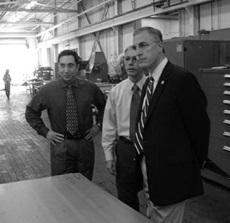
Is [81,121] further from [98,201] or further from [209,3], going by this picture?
[209,3]

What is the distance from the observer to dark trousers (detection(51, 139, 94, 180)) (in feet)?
6.81

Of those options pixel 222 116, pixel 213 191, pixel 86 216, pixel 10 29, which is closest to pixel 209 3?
pixel 222 116

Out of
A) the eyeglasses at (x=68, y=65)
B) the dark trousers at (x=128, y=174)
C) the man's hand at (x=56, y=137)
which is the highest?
the eyeglasses at (x=68, y=65)

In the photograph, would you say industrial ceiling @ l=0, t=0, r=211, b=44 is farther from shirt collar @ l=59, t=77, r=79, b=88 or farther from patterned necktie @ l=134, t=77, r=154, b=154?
patterned necktie @ l=134, t=77, r=154, b=154

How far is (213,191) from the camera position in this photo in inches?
124

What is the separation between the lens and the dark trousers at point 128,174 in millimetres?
1732

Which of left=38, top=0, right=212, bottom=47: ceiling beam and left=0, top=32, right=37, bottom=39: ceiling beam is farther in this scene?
left=0, top=32, right=37, bottom=39: ceiling beam

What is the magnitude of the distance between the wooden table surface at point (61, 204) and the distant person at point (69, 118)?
0.45 metres

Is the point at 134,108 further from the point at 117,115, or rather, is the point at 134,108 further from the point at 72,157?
the point at 72,157

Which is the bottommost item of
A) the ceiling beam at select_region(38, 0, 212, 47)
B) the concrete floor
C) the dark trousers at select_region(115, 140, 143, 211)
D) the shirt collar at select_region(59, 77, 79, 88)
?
the concrete floor

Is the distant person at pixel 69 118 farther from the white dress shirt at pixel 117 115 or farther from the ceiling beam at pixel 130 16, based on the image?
the ceiling beam at pixel 130 16

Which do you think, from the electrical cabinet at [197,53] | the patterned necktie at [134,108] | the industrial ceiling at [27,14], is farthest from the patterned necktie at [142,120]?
the industrial ceiling at [27,14]

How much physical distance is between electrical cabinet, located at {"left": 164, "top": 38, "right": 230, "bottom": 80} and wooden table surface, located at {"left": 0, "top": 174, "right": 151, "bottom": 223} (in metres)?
2.06

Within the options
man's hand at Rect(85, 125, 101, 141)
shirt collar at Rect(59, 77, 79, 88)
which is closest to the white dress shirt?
man's hand at Rect(85, 125, 101, 141)
